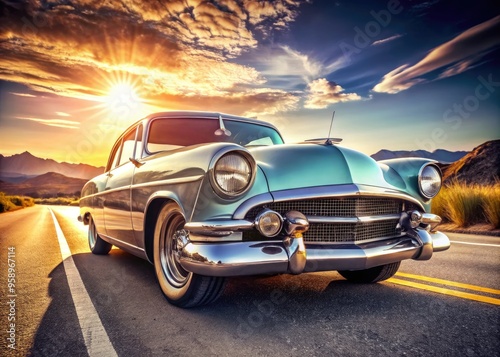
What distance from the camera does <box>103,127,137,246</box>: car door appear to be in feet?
10.8

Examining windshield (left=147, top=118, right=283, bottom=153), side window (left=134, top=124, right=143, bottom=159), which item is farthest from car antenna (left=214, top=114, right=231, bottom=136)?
side window (left=134, top=124, right=143, bottom=159)

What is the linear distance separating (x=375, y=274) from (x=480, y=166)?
19.2 metres

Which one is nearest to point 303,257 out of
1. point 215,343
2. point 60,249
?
point 215,343

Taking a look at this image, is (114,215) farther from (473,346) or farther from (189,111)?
(473,346)

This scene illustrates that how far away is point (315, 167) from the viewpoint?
239cm

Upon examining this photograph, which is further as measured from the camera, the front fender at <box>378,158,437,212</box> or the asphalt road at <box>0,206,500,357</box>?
the front fender at <box>378,158,437,212</box>

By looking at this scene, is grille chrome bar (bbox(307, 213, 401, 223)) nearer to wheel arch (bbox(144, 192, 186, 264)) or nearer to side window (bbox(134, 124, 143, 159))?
wheel arch (bbox(144, 192, 186, 264))

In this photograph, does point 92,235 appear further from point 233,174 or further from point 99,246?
point 233,174

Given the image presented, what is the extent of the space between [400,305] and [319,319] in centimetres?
67

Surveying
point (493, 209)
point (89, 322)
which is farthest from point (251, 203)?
point (493, 209)

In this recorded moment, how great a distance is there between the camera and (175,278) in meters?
2.50

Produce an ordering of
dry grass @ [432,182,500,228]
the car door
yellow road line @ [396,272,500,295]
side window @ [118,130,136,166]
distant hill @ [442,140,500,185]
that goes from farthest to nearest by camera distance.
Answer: distant hill @ [442,140,500,185] → dry grass @ [432,182,500,228] → side window @ [118,130,136,166] → the car door → yellow road line @ [396,272,500,295]

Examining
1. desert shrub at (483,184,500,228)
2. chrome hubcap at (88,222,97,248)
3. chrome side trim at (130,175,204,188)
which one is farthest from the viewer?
desert shrub at (483,184,500,228)

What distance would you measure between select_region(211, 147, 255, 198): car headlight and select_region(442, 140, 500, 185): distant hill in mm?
17800
